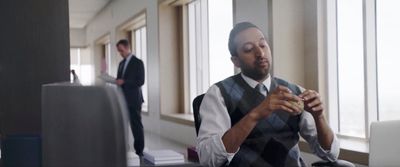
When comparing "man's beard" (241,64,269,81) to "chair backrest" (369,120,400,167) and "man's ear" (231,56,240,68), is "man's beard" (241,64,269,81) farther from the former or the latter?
"chair backrest" (369,120,400,167)

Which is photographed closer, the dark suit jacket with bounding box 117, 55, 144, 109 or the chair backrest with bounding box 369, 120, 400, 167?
the chair backrest with bounding box 369, 120, 400, 167

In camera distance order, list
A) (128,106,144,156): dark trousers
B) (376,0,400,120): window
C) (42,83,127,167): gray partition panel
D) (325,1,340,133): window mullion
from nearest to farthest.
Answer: (42,83,127,167): gray partition panel < (128,106,144,156): dark trousers < (376,0,400,120): window < (325,1,340,133): window mullion

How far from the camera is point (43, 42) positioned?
2268mm

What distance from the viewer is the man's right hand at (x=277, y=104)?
1.17 metres

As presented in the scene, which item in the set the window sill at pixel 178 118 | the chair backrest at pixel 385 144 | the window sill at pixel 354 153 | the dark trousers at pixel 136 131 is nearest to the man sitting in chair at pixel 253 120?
the dark trousers at pixel 136 131

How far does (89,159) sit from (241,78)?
815 millimetres

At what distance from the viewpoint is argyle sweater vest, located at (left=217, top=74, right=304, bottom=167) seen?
4.06ft

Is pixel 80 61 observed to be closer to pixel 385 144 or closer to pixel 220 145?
pixel 220 145

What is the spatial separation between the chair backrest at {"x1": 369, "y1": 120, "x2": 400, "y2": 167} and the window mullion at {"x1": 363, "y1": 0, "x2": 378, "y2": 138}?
554mm

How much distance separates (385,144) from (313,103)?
27.5 inches

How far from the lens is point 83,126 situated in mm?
510

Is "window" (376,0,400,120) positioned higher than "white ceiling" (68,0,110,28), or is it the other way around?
"white ceiling" (68,0,110,28)

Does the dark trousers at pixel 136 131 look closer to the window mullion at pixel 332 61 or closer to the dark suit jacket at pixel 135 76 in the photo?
the dark suit jacket at pixel 135 76

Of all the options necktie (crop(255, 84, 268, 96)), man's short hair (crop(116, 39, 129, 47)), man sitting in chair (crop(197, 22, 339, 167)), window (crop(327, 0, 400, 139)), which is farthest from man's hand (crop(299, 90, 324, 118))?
man's short hair (crop(116, 39, 129, 47))
